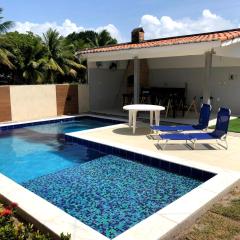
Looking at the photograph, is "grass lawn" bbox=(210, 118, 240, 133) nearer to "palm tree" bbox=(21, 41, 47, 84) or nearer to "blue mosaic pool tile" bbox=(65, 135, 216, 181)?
"blue mosaic pool tile" bbox=(65, 135, 216, 181)

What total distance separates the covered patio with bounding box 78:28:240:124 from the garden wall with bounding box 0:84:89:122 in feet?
3.19

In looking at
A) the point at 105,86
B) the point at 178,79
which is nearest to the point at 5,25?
the point at 105,86

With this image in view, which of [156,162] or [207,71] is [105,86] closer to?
[207,71]

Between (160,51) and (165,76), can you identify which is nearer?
(160,51)

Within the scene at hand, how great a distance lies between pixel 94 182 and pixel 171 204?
2.26m

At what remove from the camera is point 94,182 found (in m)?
6.39

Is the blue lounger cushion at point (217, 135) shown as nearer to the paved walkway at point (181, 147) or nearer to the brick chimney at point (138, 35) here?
the paved walkway at point (181, 147)

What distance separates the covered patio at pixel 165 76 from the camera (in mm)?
12371

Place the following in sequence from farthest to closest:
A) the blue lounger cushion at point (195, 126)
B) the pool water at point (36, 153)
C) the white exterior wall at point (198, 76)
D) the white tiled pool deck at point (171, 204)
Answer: the white exterior wall at point (198, 76) < the blue lounger cushion at point (195, 126) < the pool water at point (36, 153) < the white tiled pool deck at point (171, 204)

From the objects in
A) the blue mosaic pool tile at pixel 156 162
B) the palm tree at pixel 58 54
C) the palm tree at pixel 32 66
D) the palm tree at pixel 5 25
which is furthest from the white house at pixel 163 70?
the palm tree at pixel 58 54

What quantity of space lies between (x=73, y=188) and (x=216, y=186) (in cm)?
284

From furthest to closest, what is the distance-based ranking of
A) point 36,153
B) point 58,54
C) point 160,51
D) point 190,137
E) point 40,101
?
point 58,54, point 40,101, point 160,51, point 36,153, point 190,137

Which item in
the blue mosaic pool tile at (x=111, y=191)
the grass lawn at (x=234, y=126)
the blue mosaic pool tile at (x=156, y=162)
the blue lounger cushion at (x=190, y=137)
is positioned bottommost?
the blue mosaic pool tile at (x=111, y=191)

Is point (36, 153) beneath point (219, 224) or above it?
beneath
